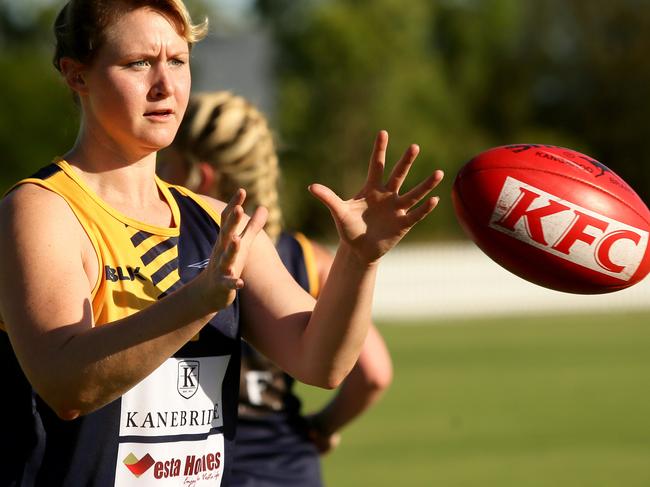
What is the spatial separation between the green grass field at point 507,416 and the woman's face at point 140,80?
5.09 metres

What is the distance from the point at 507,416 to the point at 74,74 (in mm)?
7931

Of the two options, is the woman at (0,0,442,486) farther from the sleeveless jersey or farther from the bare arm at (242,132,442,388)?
the sleeveless jersey

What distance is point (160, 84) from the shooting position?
110 inches

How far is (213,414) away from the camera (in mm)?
2977

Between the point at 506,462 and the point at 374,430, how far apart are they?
70.0 inches

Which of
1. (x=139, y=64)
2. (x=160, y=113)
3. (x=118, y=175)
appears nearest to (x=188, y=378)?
(x=118, y=175)

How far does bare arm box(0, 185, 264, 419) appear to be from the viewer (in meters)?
2.56

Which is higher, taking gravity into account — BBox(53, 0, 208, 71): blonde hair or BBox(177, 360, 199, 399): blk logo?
BBox(53, 0, 208, 71): blonde hair

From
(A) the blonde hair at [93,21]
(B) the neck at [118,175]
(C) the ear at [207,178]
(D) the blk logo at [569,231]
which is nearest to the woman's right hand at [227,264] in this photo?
(B) the neck at [118,175]

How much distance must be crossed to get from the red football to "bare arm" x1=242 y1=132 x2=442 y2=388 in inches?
28.6

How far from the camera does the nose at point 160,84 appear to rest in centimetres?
280

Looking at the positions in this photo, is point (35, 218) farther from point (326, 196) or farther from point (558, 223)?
→ point (558, 223)

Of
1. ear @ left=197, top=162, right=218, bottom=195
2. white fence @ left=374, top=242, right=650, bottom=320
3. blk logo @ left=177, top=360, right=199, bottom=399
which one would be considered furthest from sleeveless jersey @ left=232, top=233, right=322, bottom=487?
white fence @ left=374, top=242, right=650, bottom=320

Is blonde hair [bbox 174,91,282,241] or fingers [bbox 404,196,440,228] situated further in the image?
blonde hair [bbox 174,91,282,241]
